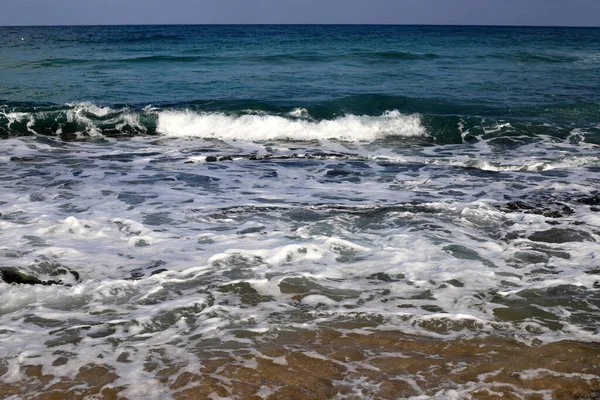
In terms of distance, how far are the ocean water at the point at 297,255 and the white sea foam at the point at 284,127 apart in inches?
2.1

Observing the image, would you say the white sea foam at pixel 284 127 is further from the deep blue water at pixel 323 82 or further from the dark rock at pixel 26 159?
the dark rock at pixel 26 159

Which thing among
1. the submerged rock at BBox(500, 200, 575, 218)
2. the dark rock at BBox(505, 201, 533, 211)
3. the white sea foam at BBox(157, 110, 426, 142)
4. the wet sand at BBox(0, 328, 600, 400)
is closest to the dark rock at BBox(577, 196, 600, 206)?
the submerged rock at BBox(500, 200, 575, 218)

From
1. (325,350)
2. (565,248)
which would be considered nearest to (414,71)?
(565,248)

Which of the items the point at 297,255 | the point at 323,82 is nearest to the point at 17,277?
the point at 297,255

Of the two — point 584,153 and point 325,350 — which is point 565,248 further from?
point 584,153

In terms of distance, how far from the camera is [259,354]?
12.2ft

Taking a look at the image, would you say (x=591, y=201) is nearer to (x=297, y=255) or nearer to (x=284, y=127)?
(x=297, y=255)

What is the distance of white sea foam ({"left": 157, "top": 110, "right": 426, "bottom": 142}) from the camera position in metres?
12.7

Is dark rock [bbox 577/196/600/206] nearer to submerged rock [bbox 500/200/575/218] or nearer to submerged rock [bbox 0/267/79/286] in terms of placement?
submerged rock [bbox 500/200/575/218]

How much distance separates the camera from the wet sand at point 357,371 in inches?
131

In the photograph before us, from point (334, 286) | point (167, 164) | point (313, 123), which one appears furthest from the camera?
point (313, 123)

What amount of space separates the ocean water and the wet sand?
12 millimetres

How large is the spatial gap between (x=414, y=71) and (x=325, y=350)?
1984 centimetres

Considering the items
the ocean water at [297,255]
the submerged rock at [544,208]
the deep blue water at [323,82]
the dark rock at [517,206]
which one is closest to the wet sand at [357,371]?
→ the ocean water at [297,255]
